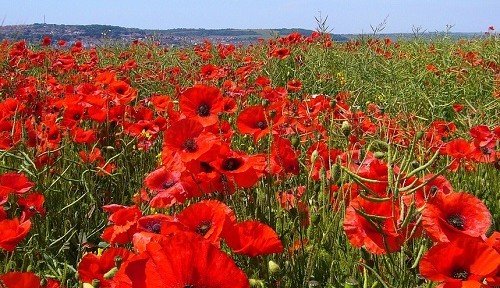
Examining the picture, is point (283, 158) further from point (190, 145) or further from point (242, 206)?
point (190, 145)

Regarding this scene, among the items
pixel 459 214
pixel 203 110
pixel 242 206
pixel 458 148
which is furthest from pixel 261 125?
pixel 459 214

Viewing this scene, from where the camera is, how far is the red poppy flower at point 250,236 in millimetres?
1171

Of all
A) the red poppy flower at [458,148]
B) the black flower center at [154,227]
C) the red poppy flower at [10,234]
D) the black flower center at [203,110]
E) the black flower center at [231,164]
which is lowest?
the red poppy flower at [10,234]

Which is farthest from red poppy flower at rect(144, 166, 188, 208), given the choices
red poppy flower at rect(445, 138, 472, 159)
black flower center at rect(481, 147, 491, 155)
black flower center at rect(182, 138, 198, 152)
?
black flower center at rect(481, 147, 491, 155)

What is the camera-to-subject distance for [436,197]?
119 centimetres

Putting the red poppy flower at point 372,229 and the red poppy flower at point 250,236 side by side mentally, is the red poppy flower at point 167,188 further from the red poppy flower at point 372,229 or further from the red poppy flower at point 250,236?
the red poppy flower at point 372,229

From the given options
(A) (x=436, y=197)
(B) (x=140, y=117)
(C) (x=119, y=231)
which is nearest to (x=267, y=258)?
(C) (x=119, y=231)

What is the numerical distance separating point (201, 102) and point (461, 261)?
1185mm

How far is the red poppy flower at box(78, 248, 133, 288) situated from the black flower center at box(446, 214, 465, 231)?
686mm

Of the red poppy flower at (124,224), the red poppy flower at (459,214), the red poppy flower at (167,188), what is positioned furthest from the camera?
the red poppy flower at (167,188)

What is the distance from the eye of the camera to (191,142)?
1.51 meters

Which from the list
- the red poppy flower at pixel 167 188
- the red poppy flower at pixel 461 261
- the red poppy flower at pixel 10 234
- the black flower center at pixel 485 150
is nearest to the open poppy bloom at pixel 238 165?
the red poppy flower at pixel 167 188

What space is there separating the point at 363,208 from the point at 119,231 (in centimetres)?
60

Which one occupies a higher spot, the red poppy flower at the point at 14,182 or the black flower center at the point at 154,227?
the black flower center at the point at 154,227
